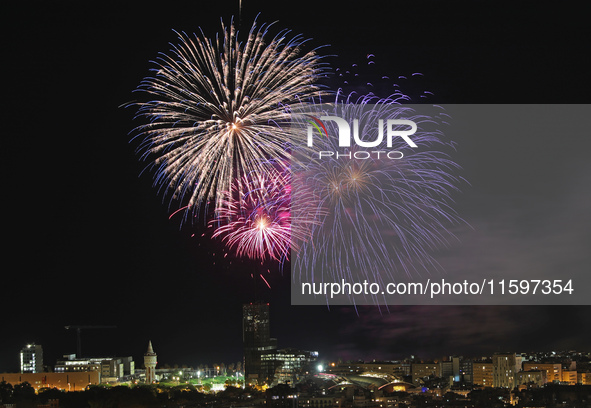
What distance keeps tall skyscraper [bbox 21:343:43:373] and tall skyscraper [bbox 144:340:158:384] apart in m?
2.80

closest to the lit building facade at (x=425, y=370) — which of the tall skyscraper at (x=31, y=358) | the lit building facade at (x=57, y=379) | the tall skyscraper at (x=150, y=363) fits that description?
the tall skyscraper at (x=150, y=363)

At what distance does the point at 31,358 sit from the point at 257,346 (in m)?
5.94

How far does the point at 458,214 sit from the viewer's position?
46.7 feet

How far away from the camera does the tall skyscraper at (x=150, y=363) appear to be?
22548 millimetres

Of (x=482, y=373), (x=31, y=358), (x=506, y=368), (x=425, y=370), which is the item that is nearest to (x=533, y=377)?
(x=506, y=368)

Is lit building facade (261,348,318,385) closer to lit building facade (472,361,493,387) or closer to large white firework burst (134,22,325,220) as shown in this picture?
lit building facade (472,361,493,387)

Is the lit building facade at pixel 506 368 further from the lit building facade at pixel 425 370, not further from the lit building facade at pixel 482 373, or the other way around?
the lit building facade at pixel 425 370

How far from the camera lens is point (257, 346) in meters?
21.6

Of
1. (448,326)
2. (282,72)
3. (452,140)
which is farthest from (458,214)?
(282,72)

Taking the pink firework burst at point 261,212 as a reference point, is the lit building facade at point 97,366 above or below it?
below

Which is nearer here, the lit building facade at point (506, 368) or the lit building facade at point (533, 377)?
the lit building facade at point (533, 377)

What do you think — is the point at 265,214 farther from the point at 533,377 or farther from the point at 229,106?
the point at 533,377

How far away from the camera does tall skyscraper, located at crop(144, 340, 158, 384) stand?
22548mm

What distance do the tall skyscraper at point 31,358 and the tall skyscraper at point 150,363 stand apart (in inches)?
110
